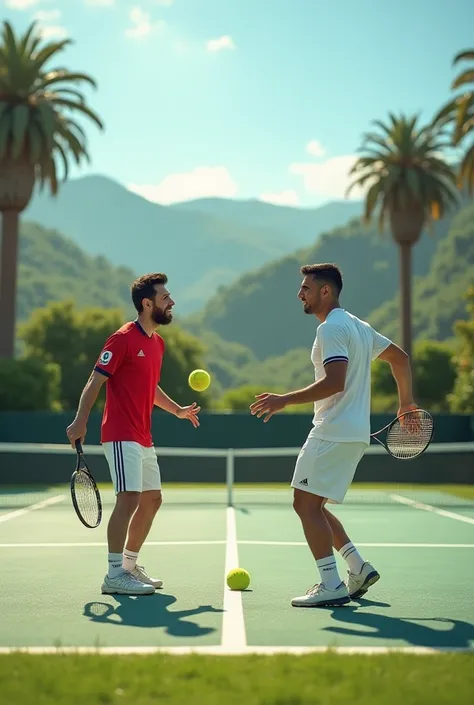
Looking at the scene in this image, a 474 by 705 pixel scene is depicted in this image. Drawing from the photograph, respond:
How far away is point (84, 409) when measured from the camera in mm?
6609

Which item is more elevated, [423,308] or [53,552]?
[423,308]

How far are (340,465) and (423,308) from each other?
13503 cm

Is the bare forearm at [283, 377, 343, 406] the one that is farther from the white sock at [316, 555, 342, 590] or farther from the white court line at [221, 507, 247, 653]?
the white court line at [221, 507, 247, 653]

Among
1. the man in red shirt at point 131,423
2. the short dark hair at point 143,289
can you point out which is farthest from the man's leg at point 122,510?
the short dark hair at point 143,289

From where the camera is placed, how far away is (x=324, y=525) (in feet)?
20.6

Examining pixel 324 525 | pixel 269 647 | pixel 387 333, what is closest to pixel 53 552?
pixel 324 525

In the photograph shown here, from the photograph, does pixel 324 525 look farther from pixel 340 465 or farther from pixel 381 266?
pixel 381 266

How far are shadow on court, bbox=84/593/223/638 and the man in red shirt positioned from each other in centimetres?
22

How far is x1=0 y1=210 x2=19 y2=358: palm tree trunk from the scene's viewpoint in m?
38.8

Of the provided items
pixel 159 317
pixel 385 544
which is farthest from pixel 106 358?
pixel 385 544

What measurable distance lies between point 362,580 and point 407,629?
3.28ft

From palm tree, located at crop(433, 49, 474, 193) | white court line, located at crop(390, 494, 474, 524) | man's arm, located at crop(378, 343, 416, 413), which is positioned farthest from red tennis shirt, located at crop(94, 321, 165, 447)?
palm tree, located at crop(433, 49, 474, 193)

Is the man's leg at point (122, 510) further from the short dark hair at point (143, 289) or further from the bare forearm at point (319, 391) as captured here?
the bare forearm at point (319, 391)

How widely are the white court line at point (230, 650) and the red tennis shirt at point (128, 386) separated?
208 centimetres
